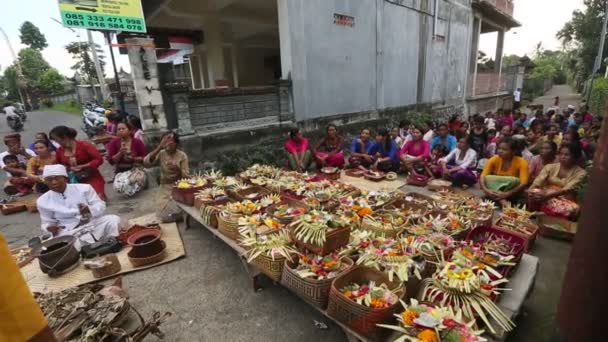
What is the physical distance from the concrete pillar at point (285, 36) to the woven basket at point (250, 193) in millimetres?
3944

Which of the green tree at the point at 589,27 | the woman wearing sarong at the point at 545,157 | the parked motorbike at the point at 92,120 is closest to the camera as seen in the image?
the woman wearing sarong at the point at 545,157

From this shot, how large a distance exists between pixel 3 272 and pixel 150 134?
5.59m

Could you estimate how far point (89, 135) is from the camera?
1239cm

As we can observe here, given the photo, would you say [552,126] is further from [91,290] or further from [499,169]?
[91,290]

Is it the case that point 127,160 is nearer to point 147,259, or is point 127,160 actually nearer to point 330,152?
point 147,259

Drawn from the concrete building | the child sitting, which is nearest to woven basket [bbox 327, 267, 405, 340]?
the concrete building

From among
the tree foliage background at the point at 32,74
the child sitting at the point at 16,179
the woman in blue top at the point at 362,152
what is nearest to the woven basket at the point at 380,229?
the woman in blue top at the point at 362,152

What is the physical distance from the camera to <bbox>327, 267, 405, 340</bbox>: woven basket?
1.85 m

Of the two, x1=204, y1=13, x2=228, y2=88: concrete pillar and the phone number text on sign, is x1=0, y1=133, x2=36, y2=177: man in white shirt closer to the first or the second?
the phone number text on sign

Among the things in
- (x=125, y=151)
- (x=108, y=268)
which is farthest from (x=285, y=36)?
(x=108, y=268)

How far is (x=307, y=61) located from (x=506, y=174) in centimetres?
521

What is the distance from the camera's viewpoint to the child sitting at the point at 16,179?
6.18m

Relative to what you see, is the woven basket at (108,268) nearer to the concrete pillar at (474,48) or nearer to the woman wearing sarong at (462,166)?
the woman wearing sarong at (462,166)

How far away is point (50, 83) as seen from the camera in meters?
37.9
